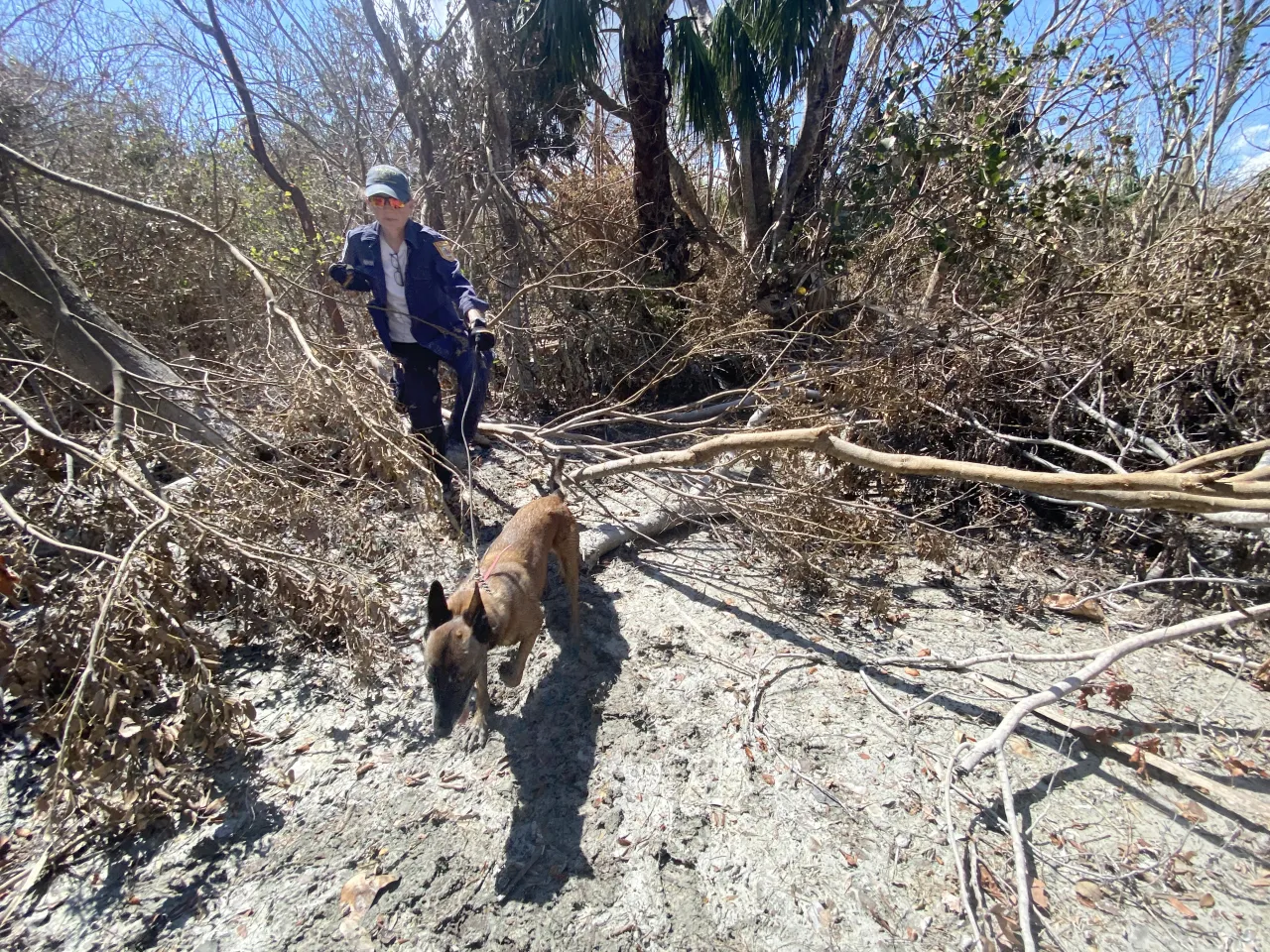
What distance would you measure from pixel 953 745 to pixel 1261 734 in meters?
1.47

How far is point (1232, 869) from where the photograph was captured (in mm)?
2225

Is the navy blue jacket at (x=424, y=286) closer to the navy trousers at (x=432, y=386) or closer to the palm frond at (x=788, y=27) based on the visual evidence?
the navy trousers at (x=432, y=386)

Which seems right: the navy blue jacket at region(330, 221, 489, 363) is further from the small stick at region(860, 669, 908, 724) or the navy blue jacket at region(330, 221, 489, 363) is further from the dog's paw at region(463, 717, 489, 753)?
the small stick at region(860, 669, 908, 724)

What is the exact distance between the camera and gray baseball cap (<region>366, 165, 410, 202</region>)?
12.4 feet

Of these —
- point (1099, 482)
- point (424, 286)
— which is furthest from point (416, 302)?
point (1099, 482)

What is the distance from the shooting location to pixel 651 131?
7031mm

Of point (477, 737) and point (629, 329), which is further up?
point (629, 329)

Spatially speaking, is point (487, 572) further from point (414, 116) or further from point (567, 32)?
point (567, 32)

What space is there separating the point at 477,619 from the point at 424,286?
267 cm

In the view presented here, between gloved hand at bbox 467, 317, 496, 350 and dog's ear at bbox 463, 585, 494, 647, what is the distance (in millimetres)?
2061

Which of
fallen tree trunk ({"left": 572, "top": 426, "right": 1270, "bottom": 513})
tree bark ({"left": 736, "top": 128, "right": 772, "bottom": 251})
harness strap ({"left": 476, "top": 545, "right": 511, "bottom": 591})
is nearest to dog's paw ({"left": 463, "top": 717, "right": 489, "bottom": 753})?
harness strap ({"left": 476, "top": 545, "right": 511, "bottom": 591})

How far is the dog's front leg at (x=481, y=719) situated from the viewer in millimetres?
2762

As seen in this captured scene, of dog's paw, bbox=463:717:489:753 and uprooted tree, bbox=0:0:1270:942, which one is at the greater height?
uprooted tree, bbox=0:0:1270:942

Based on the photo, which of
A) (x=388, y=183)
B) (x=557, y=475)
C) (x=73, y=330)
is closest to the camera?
(x=388, y=183)
